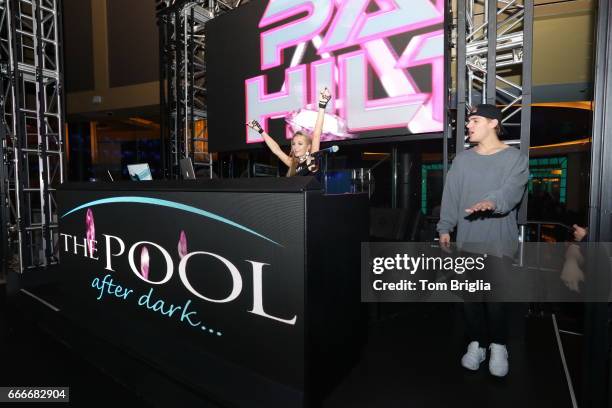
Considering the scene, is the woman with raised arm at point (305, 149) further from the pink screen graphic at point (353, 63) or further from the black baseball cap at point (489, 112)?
the pink screen graphic at point (353, 63)

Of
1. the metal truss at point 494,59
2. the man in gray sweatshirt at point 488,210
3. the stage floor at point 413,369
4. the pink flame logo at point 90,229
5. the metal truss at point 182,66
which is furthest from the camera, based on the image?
the metal truss at point 182,66

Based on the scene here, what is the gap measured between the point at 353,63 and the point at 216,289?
267 cm

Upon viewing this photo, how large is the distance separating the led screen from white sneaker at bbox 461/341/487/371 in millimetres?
1768

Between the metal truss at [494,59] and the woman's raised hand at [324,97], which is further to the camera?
the metal truss at [494,59]

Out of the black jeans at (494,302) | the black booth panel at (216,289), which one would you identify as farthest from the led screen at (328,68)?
the black booth panel at (216,289)

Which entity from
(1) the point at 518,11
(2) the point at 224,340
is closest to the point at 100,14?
(1) the point at 518,11

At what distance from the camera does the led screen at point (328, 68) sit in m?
2.96

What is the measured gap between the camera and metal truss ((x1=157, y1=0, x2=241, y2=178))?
4.96 meters

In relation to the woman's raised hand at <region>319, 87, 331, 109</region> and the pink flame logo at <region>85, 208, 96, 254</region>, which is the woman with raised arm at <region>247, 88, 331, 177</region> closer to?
the woman's raised hand at <region>319, 87, 331, 109</region>

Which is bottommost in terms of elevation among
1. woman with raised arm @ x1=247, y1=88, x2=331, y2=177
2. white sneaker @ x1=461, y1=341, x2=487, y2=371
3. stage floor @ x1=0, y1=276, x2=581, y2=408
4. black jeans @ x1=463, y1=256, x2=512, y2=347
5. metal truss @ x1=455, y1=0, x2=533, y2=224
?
stage floor @ x1=0, y1=276, x2=581, y2=408

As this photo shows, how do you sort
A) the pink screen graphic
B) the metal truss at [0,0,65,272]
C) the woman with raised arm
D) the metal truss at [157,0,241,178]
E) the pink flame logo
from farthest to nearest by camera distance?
the metal truss at [157,0,241,178]
the metal truss at [0,0,65,272]
the pink screen graphic
the woman with raised arm
the pink flame logo

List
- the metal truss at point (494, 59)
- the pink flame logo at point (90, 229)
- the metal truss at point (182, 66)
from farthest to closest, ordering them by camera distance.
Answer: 1. the metal truss at point (182, 66)
2. the metal truss at point (494, 59)
3. the pink flame logo at point (90, 229)

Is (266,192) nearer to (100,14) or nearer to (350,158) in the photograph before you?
(350,158)

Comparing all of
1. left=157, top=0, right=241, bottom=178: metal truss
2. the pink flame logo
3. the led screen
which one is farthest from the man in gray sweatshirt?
left=157, top=0, right=241, bottom=178: metal truss
